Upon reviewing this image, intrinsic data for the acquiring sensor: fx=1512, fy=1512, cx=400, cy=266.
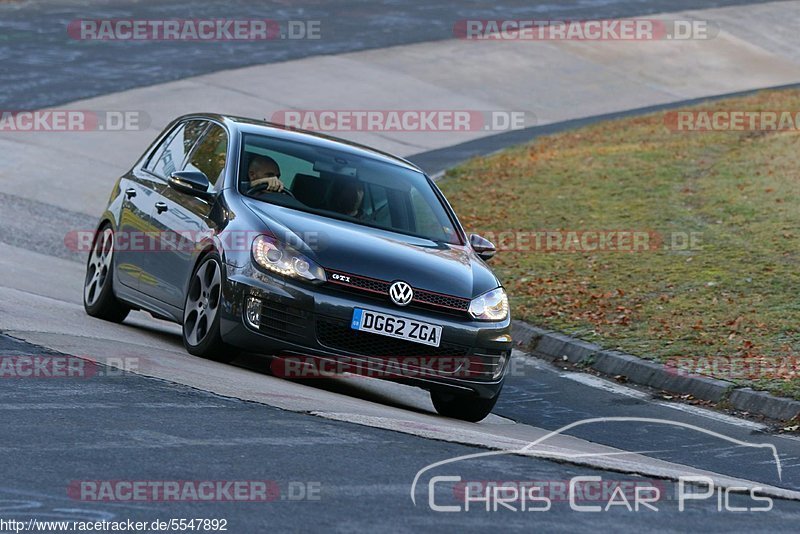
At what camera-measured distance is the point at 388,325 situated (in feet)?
29.3

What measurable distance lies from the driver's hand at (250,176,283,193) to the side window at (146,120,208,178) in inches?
45.9

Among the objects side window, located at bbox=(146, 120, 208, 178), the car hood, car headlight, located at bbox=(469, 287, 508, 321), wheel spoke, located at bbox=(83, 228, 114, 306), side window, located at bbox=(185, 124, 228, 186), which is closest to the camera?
the car hood

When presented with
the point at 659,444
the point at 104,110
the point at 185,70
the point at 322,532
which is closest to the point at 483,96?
the point at 185,70

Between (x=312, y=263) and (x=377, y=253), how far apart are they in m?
0.43

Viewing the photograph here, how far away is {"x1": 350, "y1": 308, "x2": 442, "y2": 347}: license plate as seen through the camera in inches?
352

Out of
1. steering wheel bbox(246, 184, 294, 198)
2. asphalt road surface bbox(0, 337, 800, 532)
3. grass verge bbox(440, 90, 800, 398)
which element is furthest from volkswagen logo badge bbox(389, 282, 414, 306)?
grass verge bbox(440, 90, 800, 398)

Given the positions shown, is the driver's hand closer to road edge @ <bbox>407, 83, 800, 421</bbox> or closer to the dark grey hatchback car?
the dark grey hatchback car

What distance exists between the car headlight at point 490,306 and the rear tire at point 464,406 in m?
0.49

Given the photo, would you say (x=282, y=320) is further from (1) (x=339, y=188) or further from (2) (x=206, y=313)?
(1) (x=339, y=188)

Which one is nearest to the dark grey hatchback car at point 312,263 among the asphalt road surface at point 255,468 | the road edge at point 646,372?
the asphalt road surface at point 255,468

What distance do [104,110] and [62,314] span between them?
14406 millimetres

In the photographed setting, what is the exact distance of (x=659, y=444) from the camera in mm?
9188

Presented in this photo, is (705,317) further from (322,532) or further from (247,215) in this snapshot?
(322,532)

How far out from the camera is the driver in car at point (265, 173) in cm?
1011
